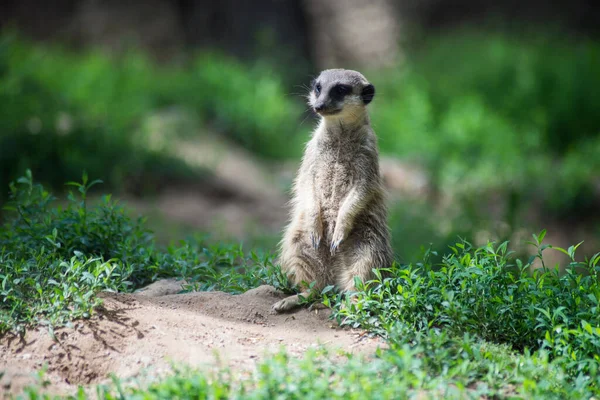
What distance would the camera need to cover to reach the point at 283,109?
358 inches

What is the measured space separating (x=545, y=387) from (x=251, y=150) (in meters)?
6.37

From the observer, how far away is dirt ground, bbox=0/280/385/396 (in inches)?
111

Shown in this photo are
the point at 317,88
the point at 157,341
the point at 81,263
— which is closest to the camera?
the point at 157,341

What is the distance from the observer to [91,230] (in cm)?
384

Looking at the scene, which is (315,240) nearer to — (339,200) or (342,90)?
(339,200)

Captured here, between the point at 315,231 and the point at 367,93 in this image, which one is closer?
the point at 315,231

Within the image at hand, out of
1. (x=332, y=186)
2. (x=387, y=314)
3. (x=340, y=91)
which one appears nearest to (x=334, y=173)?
(x=332, y=186)

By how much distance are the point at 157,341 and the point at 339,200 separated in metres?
1.27

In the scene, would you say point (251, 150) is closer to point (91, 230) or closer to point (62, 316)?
point (91, 230)

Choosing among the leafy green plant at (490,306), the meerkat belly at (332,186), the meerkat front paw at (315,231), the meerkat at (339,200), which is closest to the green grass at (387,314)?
the leafy green plant at (490,306)

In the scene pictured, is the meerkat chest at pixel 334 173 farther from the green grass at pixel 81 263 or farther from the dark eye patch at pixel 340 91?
the green grass at pixel 81 263

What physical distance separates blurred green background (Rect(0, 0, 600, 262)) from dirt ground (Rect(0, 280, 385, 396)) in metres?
2.36

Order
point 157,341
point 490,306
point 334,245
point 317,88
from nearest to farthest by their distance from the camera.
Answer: point 157,341, point 490,306, point 334,245, point 317,88

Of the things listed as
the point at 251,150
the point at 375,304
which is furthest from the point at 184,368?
the point at 251,150
